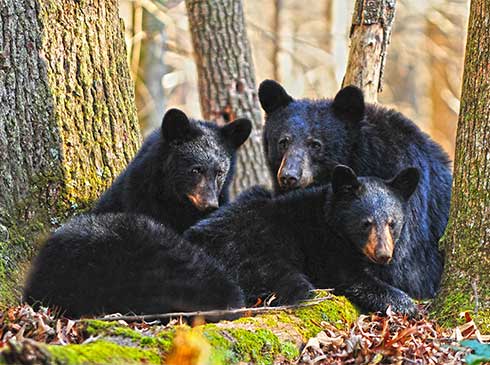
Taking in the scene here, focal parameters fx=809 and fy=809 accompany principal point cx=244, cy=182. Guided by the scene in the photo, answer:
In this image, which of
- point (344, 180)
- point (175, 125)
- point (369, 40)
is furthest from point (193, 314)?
point (369, 40)

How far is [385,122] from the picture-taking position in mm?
8453

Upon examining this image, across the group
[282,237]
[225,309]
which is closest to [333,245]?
[282,237]

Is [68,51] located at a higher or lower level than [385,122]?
higher

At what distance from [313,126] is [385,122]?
0.76m

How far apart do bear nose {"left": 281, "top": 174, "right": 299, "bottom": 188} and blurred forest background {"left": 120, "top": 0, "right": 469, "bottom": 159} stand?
12192 millimetres

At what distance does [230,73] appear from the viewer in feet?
42.8

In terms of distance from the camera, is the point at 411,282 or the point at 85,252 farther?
the point at 411,282

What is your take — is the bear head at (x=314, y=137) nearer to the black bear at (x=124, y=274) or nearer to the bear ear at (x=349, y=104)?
the bear ear at (x=349, y=104)

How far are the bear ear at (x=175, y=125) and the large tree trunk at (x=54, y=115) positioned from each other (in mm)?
651

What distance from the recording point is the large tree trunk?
713 centimetres

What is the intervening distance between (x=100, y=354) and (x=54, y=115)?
12.8 feet

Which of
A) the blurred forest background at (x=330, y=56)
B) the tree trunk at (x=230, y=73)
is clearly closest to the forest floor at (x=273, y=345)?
the tree trunk at (x=230, y=73)

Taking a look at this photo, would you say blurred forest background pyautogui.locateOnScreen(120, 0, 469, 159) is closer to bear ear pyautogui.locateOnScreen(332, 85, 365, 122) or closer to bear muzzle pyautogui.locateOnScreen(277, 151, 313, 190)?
bear ear pyautogui.locateOnScreen(332, 85, 365, 122)

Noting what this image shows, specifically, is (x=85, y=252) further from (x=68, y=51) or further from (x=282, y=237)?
(x=68, y=51)
